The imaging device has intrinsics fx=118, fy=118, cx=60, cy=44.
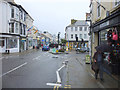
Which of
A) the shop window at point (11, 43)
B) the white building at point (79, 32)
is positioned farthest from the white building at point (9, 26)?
the white building at point (79, 32)

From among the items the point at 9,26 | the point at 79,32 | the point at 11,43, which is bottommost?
the point at 11,43

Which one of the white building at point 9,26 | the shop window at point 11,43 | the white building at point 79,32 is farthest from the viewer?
the white building at point 79,32

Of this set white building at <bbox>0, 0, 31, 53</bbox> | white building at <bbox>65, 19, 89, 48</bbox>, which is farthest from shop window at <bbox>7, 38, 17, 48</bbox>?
white building at <bbox>65, 19, 89, 48</bbox>

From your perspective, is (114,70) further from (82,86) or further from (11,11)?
(11,11)

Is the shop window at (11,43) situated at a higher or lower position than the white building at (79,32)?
lower

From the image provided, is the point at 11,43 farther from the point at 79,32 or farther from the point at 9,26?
the point at 79,32

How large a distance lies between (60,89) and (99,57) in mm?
2713

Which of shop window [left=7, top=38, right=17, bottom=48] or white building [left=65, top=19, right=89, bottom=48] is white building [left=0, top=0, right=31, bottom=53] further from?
white building [left=65, top=19, right=89, bottom=48]

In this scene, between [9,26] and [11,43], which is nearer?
[9,26]

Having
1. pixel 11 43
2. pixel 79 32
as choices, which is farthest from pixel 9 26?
pixel 79 32

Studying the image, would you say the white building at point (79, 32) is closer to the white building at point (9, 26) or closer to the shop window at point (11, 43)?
the white building at point (9, 26)

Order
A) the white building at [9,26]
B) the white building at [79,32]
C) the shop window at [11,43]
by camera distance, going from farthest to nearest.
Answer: the white building at [79,32] < the shop window at [11,43] < the white building at [9,26]

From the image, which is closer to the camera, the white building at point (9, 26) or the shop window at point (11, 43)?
the white building at point (9, 26)

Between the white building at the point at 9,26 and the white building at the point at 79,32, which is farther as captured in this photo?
the white building at the point at 79,32
